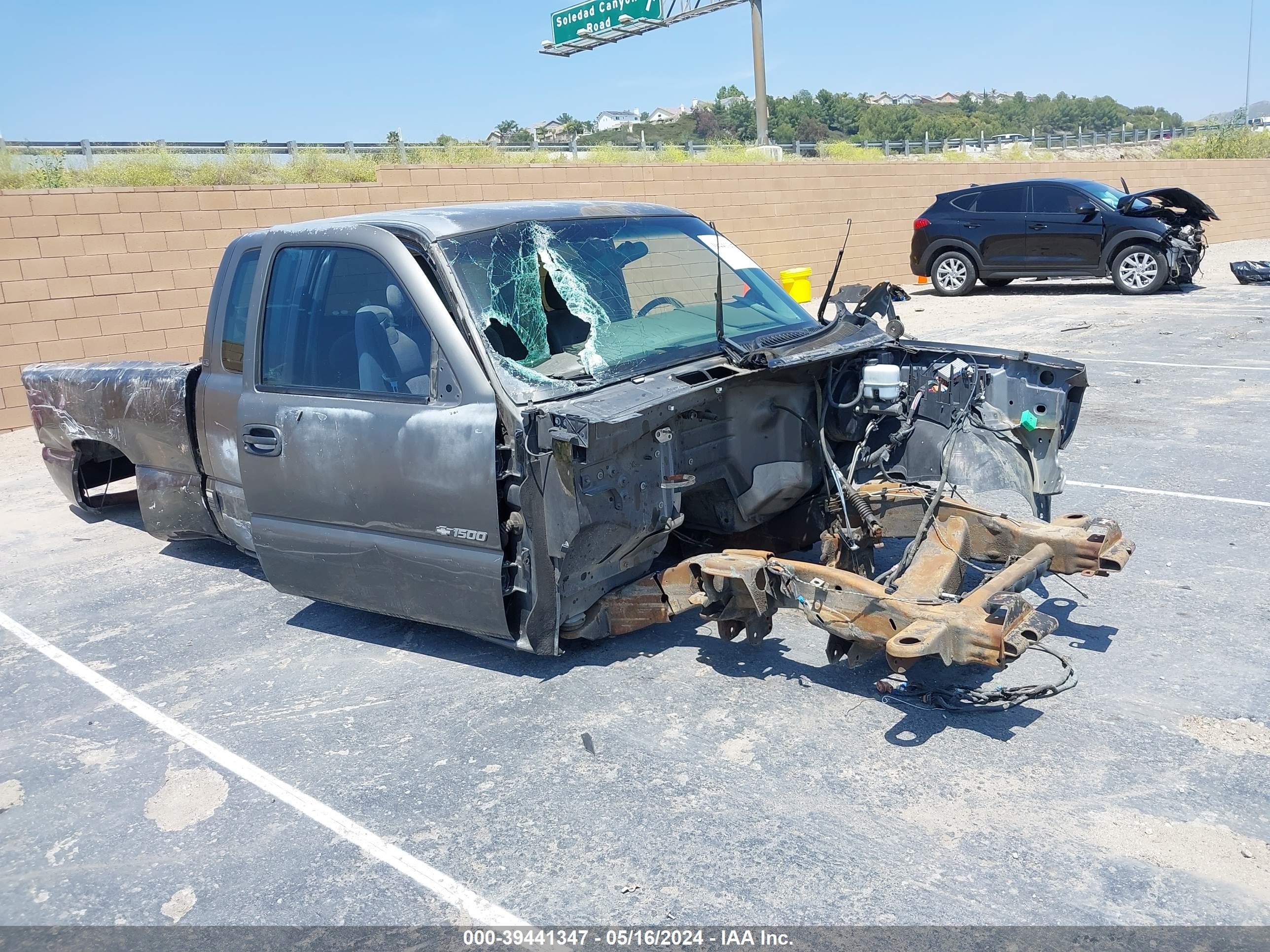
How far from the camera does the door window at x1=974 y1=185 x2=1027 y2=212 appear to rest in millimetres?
16609

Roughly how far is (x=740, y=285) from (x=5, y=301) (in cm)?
891

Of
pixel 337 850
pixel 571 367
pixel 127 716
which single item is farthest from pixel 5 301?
pixel 337 850

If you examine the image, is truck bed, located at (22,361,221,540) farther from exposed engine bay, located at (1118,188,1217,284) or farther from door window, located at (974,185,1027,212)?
exposed engine bay, located at (1118,188,1217,284)

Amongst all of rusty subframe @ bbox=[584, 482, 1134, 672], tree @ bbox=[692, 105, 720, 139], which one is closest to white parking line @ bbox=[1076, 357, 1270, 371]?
rusty subframe @ bbox=[584, 482, 1134, 672]

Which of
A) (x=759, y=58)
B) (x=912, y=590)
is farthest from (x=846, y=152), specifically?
(x=912, y=590)

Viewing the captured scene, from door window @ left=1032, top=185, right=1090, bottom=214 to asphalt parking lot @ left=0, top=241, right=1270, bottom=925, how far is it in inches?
464

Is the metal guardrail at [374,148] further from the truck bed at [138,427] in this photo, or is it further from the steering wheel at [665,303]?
the steering wheel at [665,303]

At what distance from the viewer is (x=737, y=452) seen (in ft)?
15.3

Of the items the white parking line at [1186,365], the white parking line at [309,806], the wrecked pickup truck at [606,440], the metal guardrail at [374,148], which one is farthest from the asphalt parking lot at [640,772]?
the metal guardrail at [374,148]

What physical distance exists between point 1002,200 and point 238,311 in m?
14.4

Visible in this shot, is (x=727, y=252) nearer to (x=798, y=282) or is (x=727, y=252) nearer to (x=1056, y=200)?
(x=798, y=282)

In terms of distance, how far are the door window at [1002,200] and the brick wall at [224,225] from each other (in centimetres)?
341

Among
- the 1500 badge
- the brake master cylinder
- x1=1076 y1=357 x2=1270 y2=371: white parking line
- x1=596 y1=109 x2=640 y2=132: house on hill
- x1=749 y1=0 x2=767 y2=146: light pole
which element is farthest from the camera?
x1=596 y1=109 x2=640 y2=132: house on hill

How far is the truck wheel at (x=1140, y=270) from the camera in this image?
16031mm
